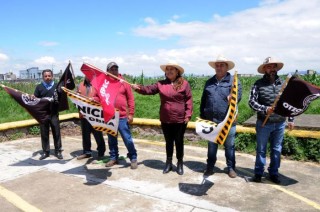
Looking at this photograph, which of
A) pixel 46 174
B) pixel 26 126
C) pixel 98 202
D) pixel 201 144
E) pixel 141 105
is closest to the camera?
pixel 98 202

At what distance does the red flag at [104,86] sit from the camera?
560 cm

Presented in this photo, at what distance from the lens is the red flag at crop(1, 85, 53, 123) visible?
698 centimetres

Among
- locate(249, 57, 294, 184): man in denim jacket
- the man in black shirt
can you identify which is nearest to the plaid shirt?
locate(249, 57, 294, 184): man in denim jacket

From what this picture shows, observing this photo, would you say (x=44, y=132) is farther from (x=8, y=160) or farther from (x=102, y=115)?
(x=102, y=115)

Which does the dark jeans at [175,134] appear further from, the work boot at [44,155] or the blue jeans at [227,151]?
the work boot at [44,155]

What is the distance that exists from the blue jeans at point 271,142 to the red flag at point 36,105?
432 centimetres

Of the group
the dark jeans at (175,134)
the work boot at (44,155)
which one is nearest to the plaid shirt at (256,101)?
the dark jeans at (175,134)

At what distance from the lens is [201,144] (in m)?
8.34

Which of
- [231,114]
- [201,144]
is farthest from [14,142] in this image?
[231,114]

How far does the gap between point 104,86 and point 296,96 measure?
315 centimetres

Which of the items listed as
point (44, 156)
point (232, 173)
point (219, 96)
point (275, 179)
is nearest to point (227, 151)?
point (232, 173)

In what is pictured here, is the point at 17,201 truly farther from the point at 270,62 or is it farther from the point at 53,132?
the point at 270,62

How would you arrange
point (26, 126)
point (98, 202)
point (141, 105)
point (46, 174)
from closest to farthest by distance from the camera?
1. point (98, 202)
2. point (46, 174)
3. point (26, 126)
4. point (141, 105)

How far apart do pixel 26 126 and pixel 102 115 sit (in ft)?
15.0
